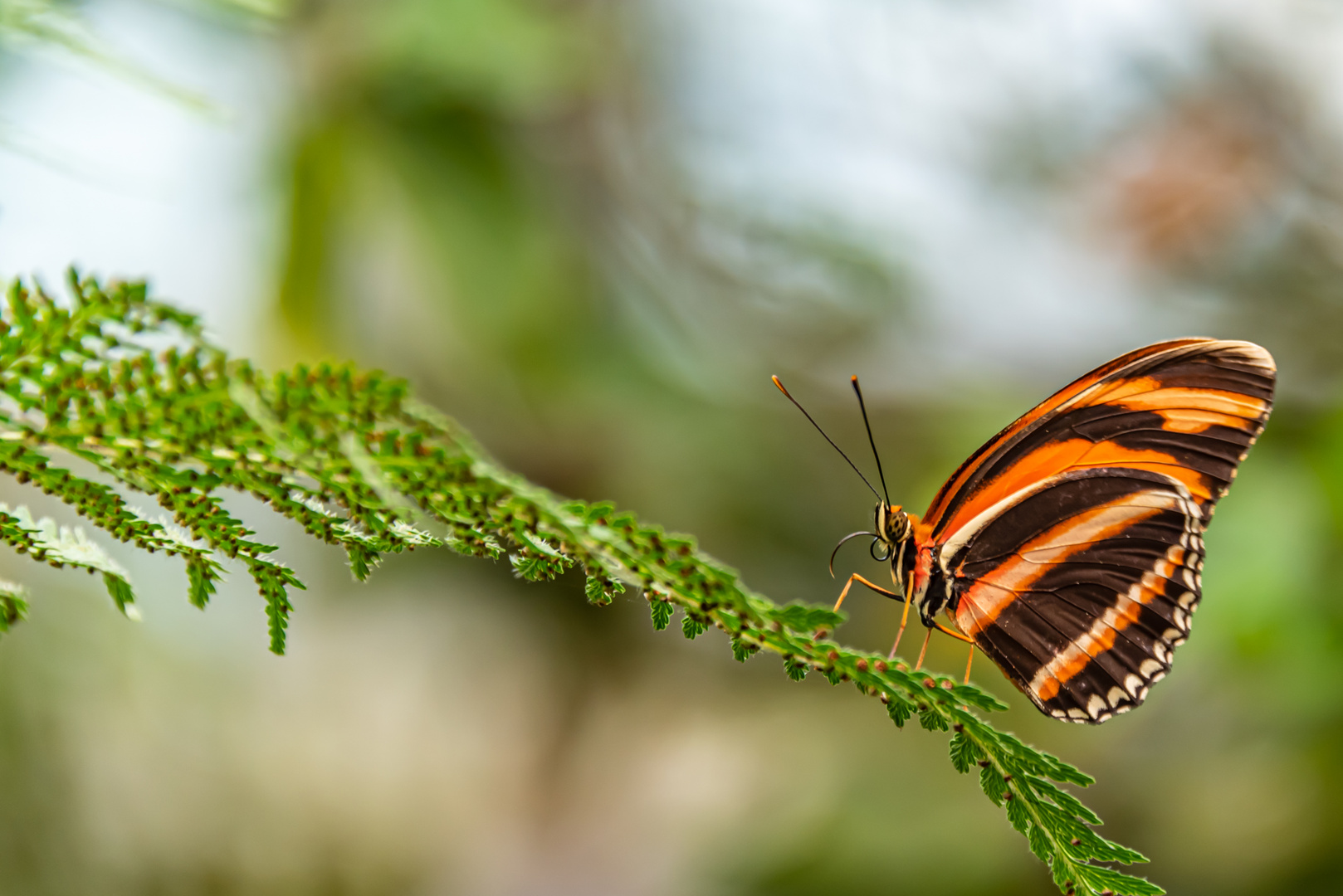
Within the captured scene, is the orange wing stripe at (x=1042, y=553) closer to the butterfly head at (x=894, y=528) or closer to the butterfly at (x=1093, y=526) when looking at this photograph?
the butterfly at (x=1093, y=526)

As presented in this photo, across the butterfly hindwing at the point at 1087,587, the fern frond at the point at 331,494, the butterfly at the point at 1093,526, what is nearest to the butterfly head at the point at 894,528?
the butterfly at the point at 1093,526

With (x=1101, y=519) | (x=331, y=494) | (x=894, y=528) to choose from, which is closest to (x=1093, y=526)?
(x=1101, y=519)

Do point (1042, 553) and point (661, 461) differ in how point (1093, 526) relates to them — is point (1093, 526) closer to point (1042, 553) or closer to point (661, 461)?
point (1042, 553)

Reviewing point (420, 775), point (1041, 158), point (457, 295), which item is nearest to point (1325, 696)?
point (1041, 158)

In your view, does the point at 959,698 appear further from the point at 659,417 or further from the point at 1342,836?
the point at 659,417

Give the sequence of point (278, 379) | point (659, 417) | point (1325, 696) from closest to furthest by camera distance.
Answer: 1. point (278, 379)
2. point (1325, 696)
3. point (659, 417)

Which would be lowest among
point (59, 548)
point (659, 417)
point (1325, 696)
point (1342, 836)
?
point (59, 548)
